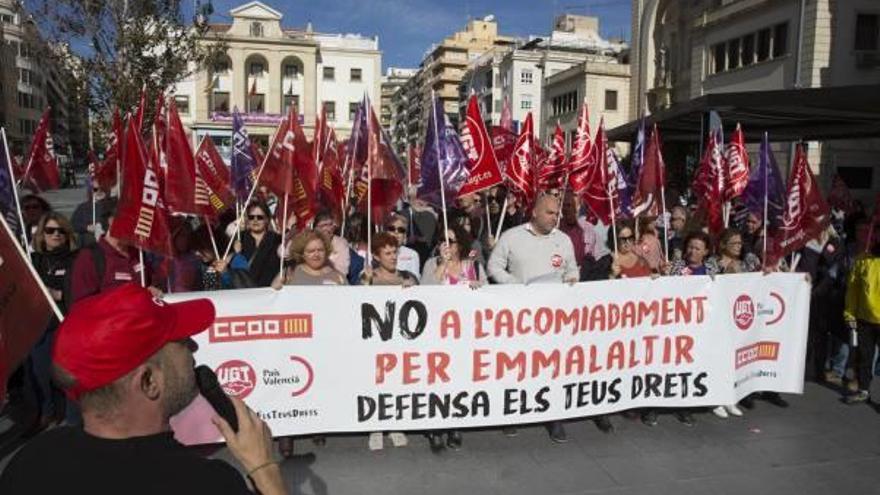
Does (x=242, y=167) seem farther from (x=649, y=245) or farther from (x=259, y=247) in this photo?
(x=649, y=245)

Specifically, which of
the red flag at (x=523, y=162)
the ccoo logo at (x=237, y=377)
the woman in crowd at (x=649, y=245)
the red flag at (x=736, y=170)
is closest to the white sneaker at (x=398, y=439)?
the ccoo logo at (x=237, y=377)

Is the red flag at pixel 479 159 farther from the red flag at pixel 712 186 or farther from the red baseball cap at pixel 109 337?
the red baseball cap at pixel 109 337

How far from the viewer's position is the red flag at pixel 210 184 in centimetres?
686

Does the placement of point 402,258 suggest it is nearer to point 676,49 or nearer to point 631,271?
point 631,271

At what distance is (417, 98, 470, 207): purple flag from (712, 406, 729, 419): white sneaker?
297cm

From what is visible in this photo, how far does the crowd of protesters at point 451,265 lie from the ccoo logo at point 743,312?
353 mm

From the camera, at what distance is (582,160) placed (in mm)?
7805

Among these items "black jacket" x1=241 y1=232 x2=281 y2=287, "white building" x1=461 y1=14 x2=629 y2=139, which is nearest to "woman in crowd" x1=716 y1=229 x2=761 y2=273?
"black jacket" x1=241 y1=232 x2=281 y2=287

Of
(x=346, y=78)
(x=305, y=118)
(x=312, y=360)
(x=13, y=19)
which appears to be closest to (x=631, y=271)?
(x=312, y=360)

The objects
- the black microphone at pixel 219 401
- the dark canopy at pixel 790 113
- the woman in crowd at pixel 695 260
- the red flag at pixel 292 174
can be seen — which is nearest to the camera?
the black microphone at pixel 219 401

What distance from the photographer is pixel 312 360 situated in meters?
4.64

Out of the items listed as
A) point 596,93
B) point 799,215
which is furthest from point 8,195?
point 596,93

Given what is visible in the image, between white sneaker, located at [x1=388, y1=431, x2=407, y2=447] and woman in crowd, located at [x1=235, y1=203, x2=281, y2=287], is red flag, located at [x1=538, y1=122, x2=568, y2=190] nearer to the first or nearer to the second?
woman in crowd, located at [x1=235, y1=203, x2=281, y2=287]

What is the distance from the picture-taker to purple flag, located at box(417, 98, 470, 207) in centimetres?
645
